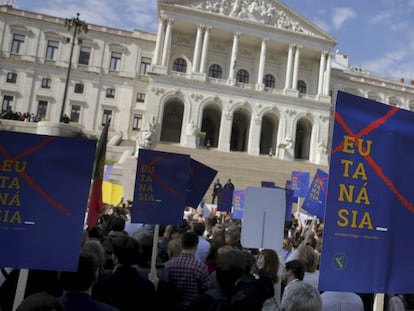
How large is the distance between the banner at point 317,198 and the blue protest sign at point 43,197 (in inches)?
325

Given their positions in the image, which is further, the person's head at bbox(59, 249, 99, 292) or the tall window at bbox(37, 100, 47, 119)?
the tall window at bbox(37, 100, 47, 119)

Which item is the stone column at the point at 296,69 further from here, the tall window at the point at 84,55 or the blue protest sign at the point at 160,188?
the blue protest sign at the point at 160,188

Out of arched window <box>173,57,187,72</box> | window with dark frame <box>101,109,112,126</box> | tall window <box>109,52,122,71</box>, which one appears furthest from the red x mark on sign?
tall window <box>109,52,122,71</box>

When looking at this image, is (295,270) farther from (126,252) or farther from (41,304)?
(41,304)

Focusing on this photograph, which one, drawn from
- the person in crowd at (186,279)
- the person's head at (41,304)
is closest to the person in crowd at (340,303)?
the person in crowd at (186,279)

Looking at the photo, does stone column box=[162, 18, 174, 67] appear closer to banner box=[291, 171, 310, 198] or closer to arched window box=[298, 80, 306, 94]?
arched window box=[298, 80, 306, 94]

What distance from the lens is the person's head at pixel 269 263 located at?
402 cm

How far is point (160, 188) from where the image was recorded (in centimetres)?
621

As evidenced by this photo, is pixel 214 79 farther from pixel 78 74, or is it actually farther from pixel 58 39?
pixel 58 39

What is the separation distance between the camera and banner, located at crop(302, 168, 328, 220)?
1072 cm

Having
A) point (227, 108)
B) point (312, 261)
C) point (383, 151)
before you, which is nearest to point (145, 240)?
point (312, 261)

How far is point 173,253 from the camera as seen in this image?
4891mm

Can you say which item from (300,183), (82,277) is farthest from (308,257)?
(300,183)

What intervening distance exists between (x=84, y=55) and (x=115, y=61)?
10.8ft
